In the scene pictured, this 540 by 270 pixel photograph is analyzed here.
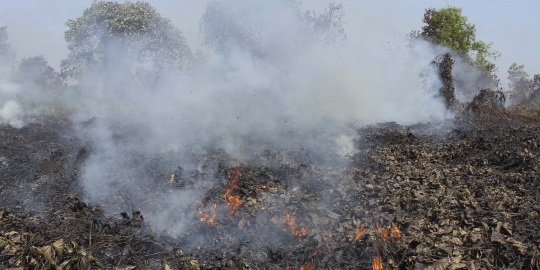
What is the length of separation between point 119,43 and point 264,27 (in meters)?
8.78

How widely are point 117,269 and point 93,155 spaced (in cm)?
635

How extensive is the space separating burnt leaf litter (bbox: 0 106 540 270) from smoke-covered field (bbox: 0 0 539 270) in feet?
0.12

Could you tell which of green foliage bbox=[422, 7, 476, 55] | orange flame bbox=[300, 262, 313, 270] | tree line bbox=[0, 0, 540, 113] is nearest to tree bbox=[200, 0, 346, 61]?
tree line bbox=[0, 0, 540, 113]

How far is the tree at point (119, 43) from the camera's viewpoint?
1980 cm

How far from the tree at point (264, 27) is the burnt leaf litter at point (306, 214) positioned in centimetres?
1123

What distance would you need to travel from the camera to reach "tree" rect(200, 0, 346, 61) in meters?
19.9

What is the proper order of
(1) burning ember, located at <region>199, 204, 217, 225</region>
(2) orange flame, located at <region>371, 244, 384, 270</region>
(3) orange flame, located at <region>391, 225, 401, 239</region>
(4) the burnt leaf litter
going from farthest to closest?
(1) burning ember, located at <region>199, 204, 217, 225</region>
(3) orange flame, located at <region>391, 225, 401, 239</region>
(2) orange flame, located at <region>371, 244, 384, 270</region>
(4) the burnt leaf litter

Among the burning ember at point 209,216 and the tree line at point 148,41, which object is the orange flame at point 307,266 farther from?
the tree line at point 148,41

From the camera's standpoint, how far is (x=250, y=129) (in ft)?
43.5

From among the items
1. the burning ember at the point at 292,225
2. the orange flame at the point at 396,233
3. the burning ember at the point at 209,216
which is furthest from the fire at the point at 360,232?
the burning ember at the point at 209,216

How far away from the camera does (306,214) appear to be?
267 inches

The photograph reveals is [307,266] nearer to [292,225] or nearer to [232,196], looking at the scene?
[292,225]

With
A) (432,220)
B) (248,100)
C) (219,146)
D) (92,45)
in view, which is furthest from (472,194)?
(92,45)

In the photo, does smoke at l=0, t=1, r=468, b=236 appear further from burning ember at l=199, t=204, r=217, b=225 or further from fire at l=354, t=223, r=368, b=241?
fire at l=354, t=223, r=368, b=241
